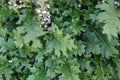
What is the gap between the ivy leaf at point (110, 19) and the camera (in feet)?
Answer: 8.25

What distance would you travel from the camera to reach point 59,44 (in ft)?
9.02

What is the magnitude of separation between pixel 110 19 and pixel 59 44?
58 cm

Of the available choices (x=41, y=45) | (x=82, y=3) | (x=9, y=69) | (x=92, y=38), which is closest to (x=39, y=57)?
(x=41, y=45)

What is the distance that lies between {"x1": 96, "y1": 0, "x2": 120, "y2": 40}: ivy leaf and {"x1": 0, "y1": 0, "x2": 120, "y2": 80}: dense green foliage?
0.5 inches

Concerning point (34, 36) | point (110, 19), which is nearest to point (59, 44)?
point (34, 36)

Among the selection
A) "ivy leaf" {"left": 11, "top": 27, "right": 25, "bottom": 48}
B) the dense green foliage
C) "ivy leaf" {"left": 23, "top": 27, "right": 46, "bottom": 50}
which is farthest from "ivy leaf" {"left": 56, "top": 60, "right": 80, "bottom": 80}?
"ivy leaf" {"left": 11, "top": 27, "right": 25, "bottom": 48}

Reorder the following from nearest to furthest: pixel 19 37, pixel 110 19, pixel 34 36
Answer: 1. pixel 110 19
2. pixel 34 36
3. pixel 19 37

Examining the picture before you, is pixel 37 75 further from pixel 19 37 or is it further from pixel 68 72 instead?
pixel 19 37

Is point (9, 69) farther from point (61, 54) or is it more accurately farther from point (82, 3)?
point (82, 3)

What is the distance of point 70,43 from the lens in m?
2.74

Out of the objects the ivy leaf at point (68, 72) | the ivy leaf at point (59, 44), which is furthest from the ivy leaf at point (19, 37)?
the ivy leaf at point (68, 72)

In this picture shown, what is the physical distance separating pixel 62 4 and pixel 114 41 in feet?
2.47

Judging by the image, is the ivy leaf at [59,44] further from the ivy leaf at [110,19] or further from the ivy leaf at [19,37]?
the ivy leaf at [110,19]

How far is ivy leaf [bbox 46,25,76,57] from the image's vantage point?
2.72 metres
